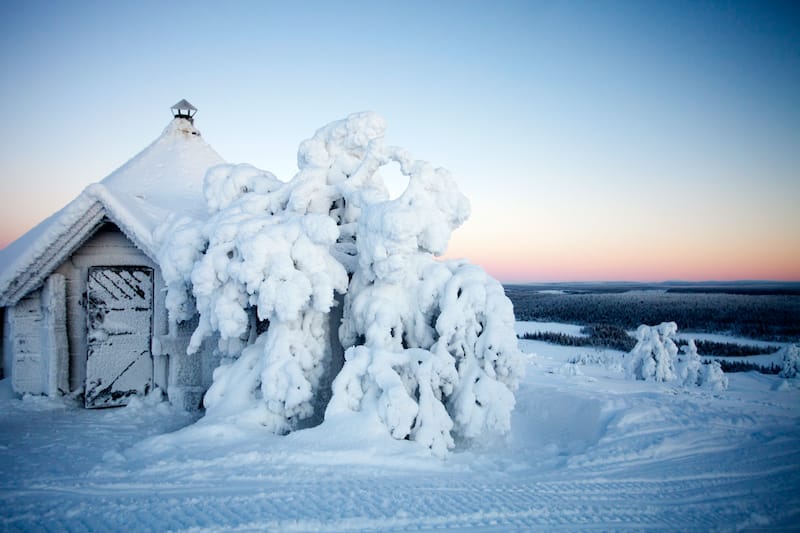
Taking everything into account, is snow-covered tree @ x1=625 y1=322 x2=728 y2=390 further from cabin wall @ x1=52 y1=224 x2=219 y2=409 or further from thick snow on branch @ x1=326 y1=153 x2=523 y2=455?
cabin wall @ x1=52 y1=224 x2=219 y2=409

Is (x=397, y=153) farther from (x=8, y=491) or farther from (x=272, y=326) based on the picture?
(x=8, y=491)

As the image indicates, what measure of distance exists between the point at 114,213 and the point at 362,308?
4427 mm

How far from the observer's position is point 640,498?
4324 mm

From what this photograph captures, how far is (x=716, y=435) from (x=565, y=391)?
2.36 metres

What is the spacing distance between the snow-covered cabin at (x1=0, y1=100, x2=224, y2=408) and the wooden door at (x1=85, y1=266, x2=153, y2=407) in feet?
0.05

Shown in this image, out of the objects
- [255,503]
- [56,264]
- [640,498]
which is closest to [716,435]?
[640,498]

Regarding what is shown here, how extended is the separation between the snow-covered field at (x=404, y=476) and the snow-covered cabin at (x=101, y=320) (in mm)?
942

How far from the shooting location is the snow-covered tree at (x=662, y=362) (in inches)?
517

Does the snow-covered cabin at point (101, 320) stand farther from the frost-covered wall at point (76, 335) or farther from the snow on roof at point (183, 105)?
the snow on roof at point (183, 105)

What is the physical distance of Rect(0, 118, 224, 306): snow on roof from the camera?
7.24m

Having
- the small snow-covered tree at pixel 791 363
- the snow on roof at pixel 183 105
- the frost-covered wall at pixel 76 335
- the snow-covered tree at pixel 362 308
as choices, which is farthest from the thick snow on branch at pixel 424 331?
the small snow-covered tree at pixel 791 363

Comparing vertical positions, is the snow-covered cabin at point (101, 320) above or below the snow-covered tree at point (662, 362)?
above

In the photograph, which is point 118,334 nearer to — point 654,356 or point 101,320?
point 101,320

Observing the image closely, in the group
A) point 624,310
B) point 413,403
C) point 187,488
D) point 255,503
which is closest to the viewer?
point 255,503
